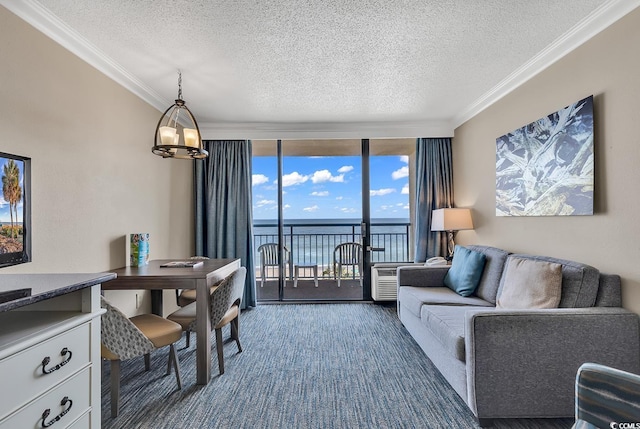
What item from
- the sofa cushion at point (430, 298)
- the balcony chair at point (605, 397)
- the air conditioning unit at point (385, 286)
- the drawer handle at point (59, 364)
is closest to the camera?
the balcony chair at point (605, 397)

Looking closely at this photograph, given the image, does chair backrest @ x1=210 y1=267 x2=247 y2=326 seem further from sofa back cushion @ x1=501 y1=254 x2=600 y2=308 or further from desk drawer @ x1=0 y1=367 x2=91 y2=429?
sofa back cushion @ x1=501 y1=254 x2=600 y2=308

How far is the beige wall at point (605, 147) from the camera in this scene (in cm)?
189

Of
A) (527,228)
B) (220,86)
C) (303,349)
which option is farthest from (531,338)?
(220,86)

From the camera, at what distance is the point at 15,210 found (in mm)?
1792

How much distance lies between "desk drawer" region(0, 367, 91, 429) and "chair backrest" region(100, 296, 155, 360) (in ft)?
1.88

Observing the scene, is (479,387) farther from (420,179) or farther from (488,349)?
(420,179)

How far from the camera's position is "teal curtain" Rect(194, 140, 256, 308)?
4.34 meters

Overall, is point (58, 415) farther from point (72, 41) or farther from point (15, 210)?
point (72, 41)

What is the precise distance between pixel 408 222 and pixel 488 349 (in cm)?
371

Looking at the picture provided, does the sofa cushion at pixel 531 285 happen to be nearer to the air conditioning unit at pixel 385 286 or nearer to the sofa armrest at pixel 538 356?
the sofa armrest at pixel 538 356

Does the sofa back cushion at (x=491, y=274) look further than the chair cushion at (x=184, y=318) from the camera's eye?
Yes

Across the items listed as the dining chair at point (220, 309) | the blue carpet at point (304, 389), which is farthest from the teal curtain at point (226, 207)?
the dining chair at point (220, 309)

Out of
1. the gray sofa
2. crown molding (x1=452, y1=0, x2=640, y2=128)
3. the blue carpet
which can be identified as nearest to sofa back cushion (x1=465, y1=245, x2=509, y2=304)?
the blue carpet

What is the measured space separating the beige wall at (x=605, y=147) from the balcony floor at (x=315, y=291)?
274 cm
